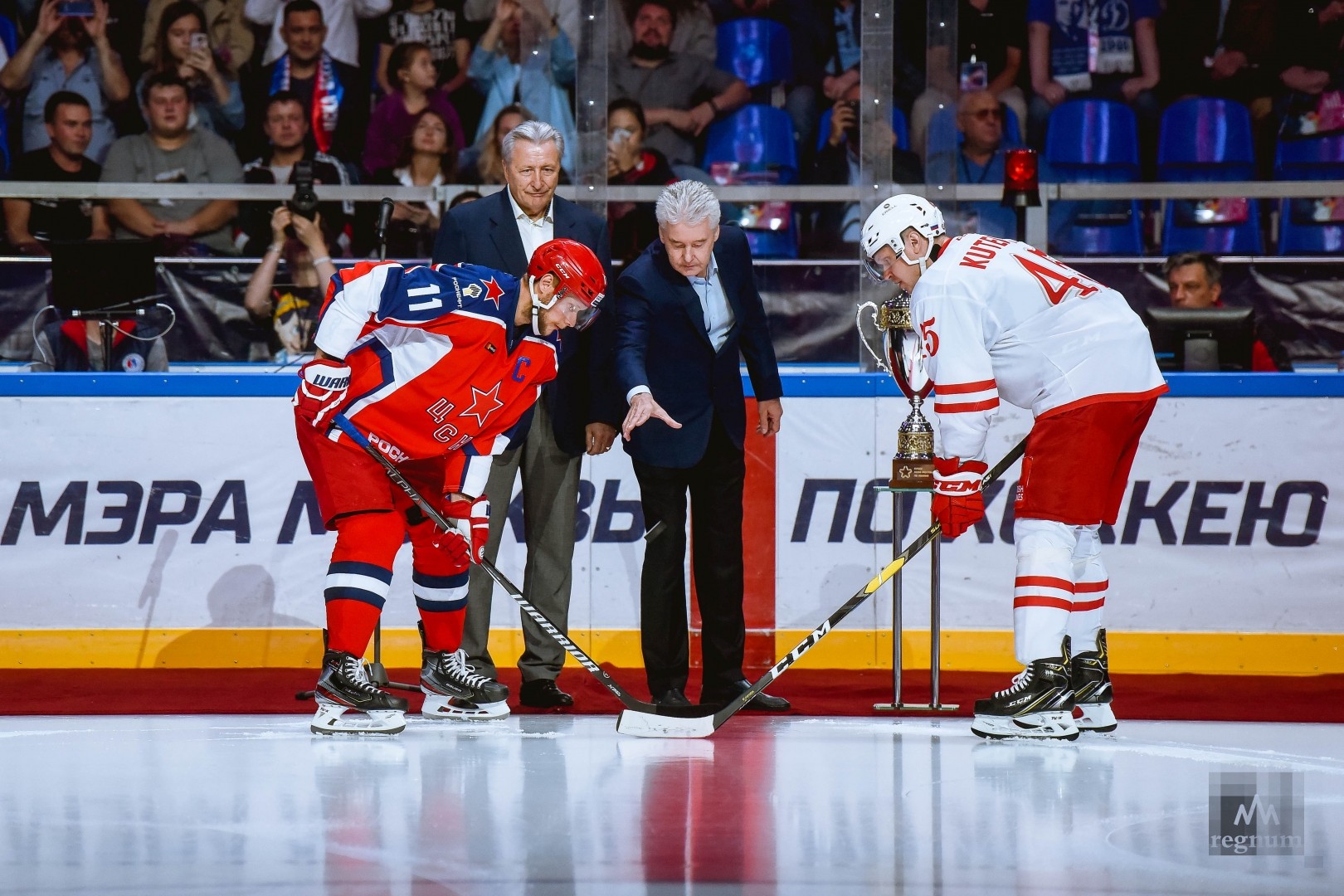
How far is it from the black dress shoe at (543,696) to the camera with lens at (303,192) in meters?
2.16

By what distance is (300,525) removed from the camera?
4840 mm

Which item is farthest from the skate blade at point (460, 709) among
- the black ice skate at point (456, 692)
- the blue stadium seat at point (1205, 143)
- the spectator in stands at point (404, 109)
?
the blue stadium seat at point (1205, 143)

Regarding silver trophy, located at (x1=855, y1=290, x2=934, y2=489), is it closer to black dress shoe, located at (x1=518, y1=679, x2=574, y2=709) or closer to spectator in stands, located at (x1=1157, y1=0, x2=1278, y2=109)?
black dress shoe, located at (x1=518, y1=679, x2=574, y2=709)

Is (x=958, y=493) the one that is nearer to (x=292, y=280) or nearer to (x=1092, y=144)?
(x=292, y=280)

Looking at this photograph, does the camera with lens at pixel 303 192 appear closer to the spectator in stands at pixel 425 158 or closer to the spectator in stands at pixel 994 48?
the spectator in stands at pixel 425 158

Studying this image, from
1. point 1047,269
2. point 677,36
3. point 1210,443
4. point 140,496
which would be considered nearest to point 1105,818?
point 1047,269

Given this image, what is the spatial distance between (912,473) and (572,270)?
1137mm

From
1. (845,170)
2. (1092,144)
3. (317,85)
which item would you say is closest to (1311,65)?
(1092,144)

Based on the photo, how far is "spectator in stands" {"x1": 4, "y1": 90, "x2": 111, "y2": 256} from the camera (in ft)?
19.1

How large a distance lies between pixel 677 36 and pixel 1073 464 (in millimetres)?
2819

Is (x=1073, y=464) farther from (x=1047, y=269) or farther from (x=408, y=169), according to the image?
(x=408, y=169)

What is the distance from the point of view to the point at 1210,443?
4.81m

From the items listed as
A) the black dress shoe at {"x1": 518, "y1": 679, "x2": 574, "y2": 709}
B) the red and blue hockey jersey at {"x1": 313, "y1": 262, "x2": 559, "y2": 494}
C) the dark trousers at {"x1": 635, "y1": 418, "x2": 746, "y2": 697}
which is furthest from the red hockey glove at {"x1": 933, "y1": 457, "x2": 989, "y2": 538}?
the black dress shoe at {"x1": 518, "y1": 679, "x2": 574, "y2": 709}

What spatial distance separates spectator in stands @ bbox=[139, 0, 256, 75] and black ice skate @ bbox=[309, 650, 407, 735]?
13.8 feet
